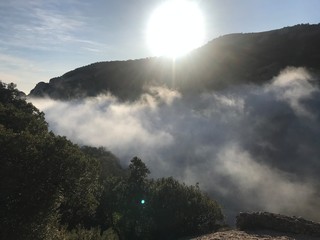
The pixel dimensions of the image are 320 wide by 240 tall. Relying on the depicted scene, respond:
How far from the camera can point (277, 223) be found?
3872 cm

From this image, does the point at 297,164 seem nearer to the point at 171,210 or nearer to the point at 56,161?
the point at 171,210

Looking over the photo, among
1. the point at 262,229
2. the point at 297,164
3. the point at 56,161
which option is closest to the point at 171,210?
the point at 262,229

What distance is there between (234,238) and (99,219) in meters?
24.1

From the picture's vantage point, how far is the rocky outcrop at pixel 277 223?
3706 centimetres

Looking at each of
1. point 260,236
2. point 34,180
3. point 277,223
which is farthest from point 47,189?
point 277,223

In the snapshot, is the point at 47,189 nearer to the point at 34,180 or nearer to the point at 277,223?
the point at 34,180

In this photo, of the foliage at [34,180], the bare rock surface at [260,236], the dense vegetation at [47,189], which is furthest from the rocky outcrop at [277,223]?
the foliage at [34,180]

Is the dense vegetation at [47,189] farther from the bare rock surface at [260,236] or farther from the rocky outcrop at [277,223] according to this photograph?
the rocky outcrop at [277,223]

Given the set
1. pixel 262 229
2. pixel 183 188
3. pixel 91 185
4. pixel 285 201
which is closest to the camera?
pixel 91 185

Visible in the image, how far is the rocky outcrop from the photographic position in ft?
122

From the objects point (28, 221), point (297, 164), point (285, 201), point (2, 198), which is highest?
point (2, 198)

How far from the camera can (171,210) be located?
55812 millimetres

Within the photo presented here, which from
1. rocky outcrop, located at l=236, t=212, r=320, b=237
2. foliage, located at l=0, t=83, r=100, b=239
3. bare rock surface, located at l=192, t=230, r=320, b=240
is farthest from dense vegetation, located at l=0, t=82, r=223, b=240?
rocky outcrop, located at l=236, t=212, r=320, b=237

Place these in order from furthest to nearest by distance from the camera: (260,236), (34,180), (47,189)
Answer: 1. (260,236)
2. (47,189)
3. (34,180)
